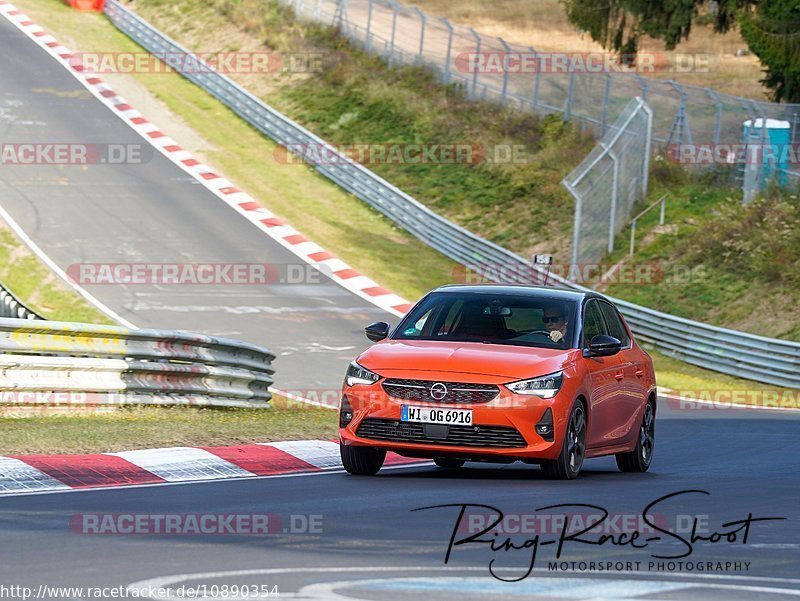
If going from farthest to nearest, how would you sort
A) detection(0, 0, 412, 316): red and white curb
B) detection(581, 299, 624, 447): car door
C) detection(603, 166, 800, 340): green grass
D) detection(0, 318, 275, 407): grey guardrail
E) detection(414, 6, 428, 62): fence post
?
detection(414, 6, 428, 62): fence post, detection(0, 0, 412, 316): red and white curb, detection(603, 166, 800, 340): green grass, detection(0, 318, 275, 407): grey guardrail, detection(581, 299, 624, 447): car door

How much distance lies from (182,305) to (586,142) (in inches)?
544

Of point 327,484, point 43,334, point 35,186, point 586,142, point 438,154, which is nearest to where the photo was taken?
point 327,484

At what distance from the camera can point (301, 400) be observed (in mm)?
20953

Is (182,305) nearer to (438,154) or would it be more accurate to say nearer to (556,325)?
(438,154)

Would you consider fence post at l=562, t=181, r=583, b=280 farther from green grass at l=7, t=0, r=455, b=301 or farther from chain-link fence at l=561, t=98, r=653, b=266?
green grass at l=7, t=0, r=455, b=301

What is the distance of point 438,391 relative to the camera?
1128cm

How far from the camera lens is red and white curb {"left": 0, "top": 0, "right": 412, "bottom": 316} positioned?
31219mm

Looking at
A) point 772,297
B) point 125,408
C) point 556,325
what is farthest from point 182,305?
point 556,325

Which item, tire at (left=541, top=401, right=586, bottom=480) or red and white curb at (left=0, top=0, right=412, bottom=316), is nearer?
tire at (left=541, top=401, right=586, bottom=480)

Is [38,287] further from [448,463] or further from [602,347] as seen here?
[602,347]

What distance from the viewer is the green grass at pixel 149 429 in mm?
11812

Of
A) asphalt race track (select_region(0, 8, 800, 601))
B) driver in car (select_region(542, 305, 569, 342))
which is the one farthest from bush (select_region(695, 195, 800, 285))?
driver in car (select_region(542, 305, 569, 342))

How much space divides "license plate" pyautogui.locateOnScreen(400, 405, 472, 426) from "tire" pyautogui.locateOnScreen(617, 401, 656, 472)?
240 cm

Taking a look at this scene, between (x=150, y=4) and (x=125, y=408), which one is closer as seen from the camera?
(x=125, y=408)
